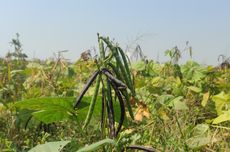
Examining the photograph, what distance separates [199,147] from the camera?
250cm

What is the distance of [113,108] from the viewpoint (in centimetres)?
174

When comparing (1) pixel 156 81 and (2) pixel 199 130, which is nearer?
(2) pixel 199 130

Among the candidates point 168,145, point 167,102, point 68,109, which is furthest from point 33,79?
point 68,109

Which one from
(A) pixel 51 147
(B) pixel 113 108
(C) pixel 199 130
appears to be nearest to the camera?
(A) pixel 51 147

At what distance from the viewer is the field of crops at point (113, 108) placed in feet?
5.30

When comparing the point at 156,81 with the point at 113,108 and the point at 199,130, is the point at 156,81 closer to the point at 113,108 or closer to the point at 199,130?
the point at 199,130

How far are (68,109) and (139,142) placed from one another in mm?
822

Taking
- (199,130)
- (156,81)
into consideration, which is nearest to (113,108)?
(199,130)

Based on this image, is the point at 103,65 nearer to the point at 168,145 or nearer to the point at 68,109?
the point at 68,109

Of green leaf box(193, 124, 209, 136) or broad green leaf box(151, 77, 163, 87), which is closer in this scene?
green leaf box(193, 124, 209, 136)

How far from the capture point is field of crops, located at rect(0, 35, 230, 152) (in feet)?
5.30

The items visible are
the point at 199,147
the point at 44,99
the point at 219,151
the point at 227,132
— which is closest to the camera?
the point at 44,99

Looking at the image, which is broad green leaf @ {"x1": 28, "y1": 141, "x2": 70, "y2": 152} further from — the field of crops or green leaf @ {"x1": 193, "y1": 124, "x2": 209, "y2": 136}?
green leaf @ {"x1": 193, "y1": 124, "x2": 209, "y2": 136}

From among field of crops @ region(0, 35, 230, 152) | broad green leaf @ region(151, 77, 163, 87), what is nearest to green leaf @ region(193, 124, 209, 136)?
field of crops @ region(0, 35, 230, 152)
